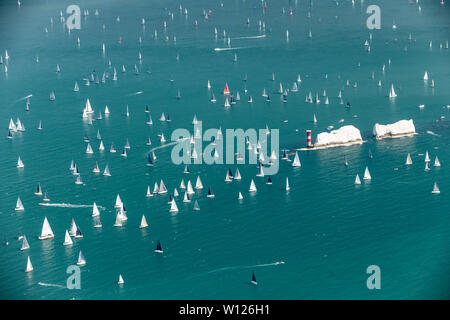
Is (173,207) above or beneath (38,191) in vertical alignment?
beneath

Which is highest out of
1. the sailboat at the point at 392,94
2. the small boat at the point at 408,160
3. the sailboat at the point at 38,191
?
the sailboat at the point at 392,94

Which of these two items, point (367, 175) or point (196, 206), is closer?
point (196, 206)

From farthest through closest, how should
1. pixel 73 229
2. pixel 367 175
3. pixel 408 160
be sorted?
pixel 408 160
pixel 367 175
pixel 73 229

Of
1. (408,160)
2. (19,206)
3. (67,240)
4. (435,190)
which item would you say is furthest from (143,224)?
(408,160)

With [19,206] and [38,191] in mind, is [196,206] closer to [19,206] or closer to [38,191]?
[38,191]

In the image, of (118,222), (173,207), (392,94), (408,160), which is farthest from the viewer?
(392,94)

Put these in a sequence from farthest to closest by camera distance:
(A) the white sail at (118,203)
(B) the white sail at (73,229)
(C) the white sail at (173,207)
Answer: (A) the white sail at (118,203), (C) the white sail at (173,207), (B) the white sail at (73,229)

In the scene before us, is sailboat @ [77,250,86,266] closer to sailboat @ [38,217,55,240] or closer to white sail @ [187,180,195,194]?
sailboat @ [38,217,55,240]

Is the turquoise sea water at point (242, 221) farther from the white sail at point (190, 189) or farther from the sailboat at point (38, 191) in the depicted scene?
the white sail at point (190, 189)

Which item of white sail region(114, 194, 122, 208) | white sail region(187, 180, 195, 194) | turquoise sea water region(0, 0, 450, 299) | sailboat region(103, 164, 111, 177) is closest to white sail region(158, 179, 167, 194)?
turquoise sea water region(0, 0, 450, 299)

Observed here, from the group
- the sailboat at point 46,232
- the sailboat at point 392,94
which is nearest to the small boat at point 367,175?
the sailboat at point 46,232
